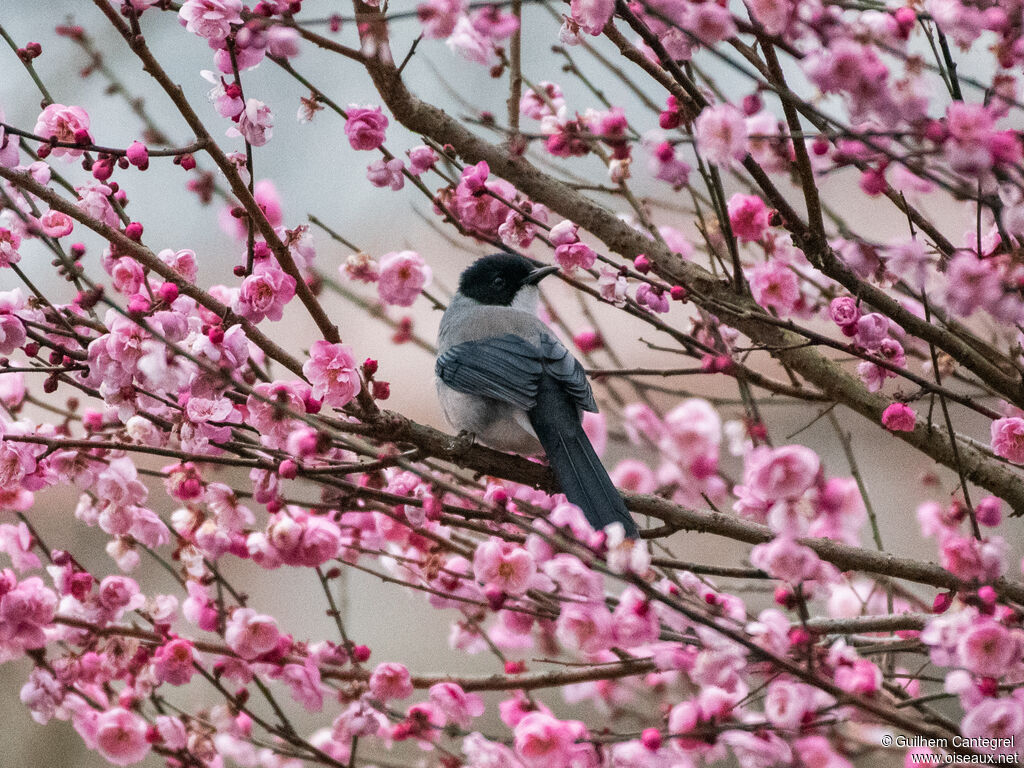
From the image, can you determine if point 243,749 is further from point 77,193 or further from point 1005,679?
point 1005,679

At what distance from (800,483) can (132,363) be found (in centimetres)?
147

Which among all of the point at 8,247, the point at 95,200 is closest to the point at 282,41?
the point at 95,200

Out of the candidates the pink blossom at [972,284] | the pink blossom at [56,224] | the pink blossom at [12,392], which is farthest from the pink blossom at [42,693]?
the pink blossom at [972,284]

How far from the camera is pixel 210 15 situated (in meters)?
2.23

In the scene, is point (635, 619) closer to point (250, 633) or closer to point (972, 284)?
point (972, 284)

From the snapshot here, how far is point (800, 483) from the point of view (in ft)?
6.05

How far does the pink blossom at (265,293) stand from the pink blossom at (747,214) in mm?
1359

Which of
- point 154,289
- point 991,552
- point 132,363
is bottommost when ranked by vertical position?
point 132,363

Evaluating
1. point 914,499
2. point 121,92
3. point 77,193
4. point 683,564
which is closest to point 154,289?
point 77,193

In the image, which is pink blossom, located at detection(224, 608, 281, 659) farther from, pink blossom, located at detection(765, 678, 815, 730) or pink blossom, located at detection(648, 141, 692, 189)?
pink blossom, located at detection(648, 141, 692, 189)

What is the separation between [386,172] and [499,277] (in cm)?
152

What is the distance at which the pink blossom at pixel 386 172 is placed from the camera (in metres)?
2.91

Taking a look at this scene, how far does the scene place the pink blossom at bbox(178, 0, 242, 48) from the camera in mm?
2215

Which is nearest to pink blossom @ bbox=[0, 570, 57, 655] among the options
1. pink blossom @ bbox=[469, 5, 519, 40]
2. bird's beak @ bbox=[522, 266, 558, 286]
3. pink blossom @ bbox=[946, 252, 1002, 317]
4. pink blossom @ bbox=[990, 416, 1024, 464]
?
pink blossom @ bbox=[469, 5, 519, 40]
